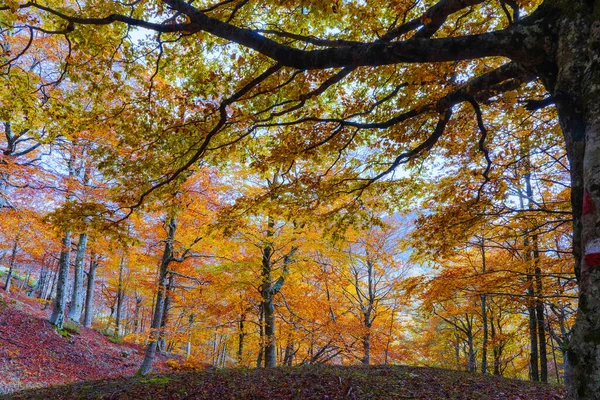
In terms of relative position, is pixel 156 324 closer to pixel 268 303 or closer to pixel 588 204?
pixel 268 303

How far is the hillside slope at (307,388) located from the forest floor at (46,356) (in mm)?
3912

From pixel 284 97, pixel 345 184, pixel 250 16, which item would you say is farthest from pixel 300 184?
pixel 250 16

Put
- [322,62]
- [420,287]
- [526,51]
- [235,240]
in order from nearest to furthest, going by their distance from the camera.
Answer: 1. [526,51]
2. [322,62]
3. [420,287]
4. [235,240]

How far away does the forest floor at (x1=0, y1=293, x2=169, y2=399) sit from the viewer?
28.0 feet

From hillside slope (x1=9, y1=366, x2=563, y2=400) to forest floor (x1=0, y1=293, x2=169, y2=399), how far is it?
12.8ft

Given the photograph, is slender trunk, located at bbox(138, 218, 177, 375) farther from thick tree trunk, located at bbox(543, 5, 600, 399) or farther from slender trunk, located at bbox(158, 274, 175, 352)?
thick tree trunk, located at bbox(543, 5, 600, 399)

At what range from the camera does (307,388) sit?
550cm

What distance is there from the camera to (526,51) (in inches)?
99.2

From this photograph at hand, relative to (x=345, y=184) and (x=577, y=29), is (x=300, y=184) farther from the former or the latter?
(x=577, y=29)

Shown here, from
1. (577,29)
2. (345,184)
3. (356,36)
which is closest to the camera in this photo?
(577,29)

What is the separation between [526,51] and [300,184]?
376 centimetres

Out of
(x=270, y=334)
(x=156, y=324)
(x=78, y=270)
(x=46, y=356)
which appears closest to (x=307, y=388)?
(x=270, y=334)

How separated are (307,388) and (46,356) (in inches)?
366

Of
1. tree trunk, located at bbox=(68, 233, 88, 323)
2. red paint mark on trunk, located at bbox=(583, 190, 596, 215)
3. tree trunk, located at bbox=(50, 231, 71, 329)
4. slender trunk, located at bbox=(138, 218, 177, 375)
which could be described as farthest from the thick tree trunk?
tree trunk, located at bbox=(68, 233, 88, 323)
